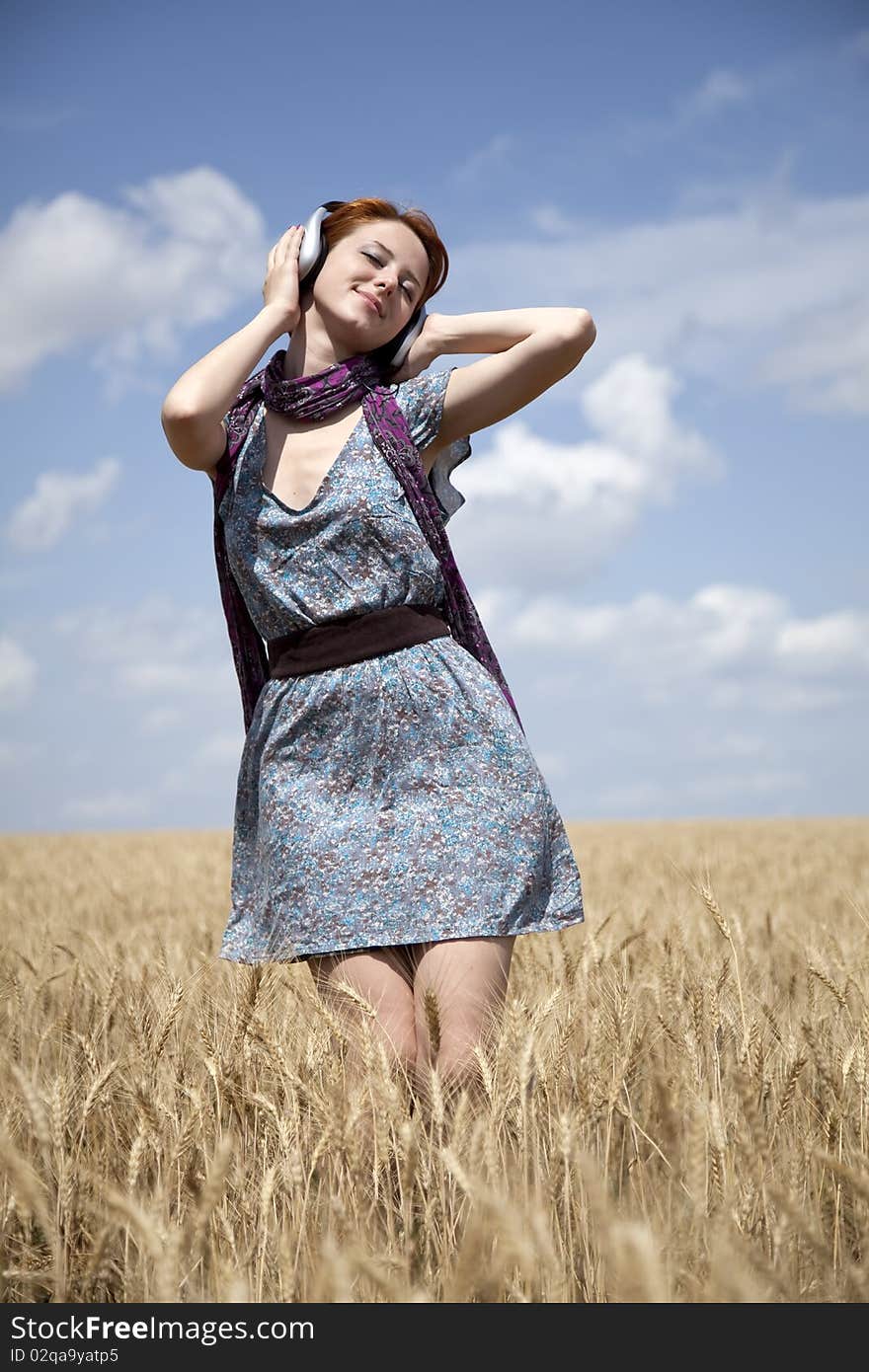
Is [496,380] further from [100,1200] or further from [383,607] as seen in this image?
[100,1200]

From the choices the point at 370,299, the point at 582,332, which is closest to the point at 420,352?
the point at 370,299

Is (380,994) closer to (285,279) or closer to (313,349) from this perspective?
(313,349)

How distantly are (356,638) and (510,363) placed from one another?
58cm

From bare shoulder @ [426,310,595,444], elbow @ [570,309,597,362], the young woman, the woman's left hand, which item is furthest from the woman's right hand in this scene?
elbow @ [570,309,597,362]

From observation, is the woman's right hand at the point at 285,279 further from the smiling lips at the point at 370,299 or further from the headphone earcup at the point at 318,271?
the smiling lips at the point at 370,299

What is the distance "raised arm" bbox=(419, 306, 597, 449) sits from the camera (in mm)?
2131

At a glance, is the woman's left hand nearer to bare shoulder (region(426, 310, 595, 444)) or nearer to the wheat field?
bare shoulder (region(426, 310, 595, 444))

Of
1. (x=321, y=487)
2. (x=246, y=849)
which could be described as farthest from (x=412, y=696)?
(x=246, y=849)

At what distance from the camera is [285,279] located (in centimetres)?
220

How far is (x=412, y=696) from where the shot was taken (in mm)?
2020

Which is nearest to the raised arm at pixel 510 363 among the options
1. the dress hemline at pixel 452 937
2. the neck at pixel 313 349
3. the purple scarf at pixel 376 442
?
the purple scarf at pixel 376 442

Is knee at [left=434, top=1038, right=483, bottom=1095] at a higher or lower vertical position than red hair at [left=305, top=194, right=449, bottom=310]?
lower

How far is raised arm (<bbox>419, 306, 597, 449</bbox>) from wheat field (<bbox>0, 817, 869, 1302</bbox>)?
105 cm

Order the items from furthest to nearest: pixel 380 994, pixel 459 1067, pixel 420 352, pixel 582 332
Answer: pixel 420 352
pixel 582 332
pixel 380 994
pixel 459 1067
